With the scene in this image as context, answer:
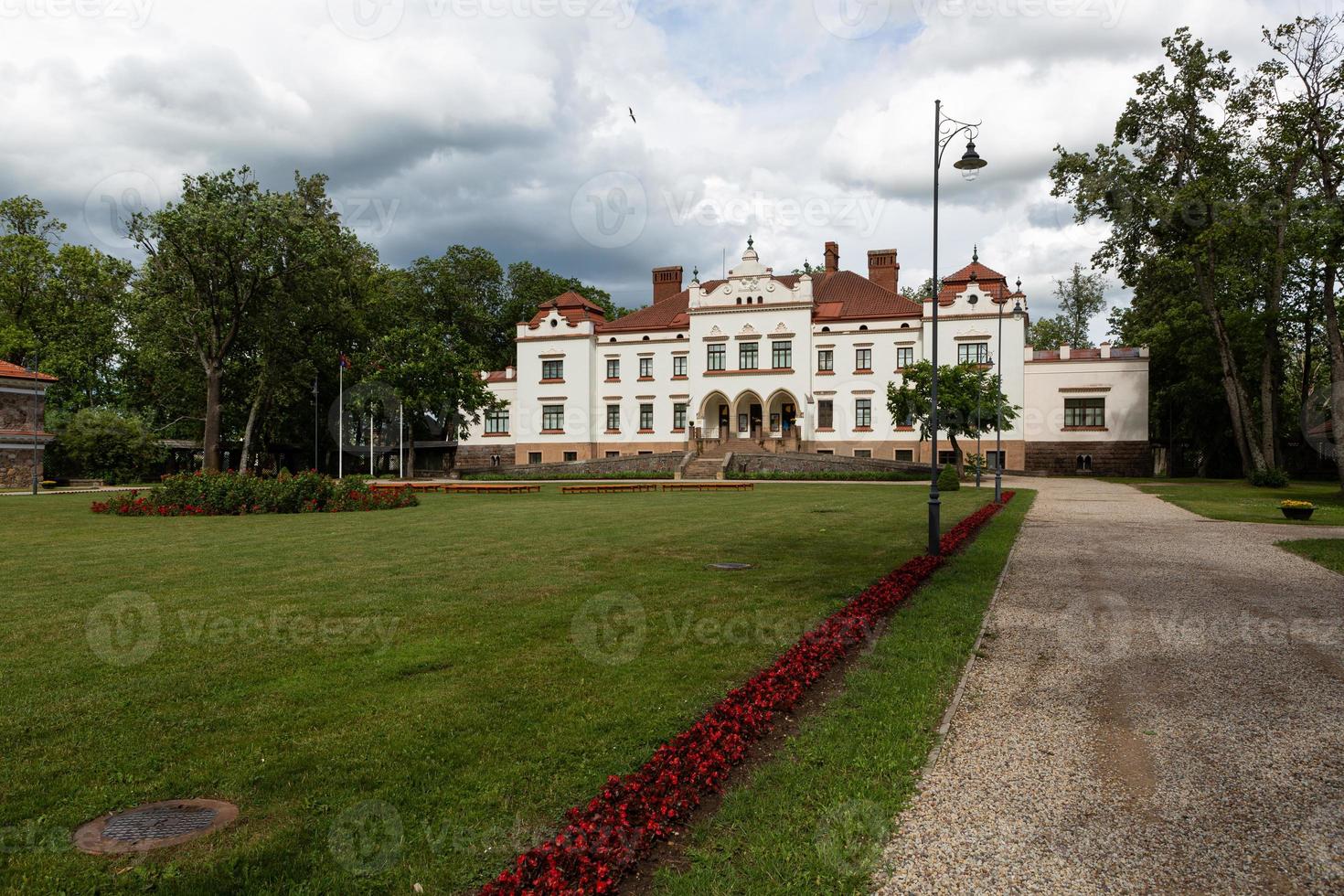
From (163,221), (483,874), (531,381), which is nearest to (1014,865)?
(483,874)

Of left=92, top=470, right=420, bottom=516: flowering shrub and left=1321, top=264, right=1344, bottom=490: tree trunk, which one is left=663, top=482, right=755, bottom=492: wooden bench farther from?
left=1321, top=264, right=1344, bottom=490: tree trunk

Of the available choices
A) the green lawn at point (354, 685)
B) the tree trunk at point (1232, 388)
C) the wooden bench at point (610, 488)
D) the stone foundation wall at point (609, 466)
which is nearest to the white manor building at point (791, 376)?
the stone foundation wall at point (609, 466)

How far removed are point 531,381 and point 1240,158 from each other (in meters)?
45.3

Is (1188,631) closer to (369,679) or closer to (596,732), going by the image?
(596,732)

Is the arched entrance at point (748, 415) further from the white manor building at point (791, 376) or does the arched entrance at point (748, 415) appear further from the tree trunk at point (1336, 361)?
the tree trunk at point (1336, 361)

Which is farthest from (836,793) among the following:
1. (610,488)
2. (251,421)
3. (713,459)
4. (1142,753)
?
(251,421)

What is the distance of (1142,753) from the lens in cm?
569

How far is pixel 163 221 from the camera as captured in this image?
37.6 meters

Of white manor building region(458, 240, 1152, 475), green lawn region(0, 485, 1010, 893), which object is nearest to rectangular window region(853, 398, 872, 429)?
white manor building region(458, 240, 1152, 475)

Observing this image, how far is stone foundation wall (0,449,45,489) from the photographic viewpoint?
40.1 meters

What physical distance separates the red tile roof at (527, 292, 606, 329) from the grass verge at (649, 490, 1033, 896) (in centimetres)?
5531

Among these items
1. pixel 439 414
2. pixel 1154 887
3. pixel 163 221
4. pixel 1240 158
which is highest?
pixel 1240 158

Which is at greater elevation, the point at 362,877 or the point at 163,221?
the point at 163,221

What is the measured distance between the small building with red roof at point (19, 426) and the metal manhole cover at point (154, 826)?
A: 146ft
